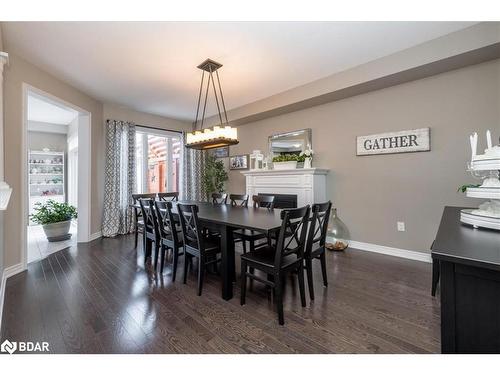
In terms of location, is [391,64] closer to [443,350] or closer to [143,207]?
[443,350]

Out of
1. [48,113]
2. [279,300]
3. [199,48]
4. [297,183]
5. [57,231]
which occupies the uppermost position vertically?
[48,113]

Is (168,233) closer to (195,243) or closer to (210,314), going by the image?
(195,243)

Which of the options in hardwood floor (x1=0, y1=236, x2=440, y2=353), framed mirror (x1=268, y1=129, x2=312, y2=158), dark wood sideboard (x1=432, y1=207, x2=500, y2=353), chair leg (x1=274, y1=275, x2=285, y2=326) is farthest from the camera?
framed mirror (x1=268, y1=129, x2=312, y2=158)

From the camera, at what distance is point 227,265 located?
6.83ft

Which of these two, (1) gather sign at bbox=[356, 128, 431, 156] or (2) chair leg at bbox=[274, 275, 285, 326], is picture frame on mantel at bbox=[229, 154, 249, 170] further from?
(2) chair leg at bbox=[274, 275, 285, 326]

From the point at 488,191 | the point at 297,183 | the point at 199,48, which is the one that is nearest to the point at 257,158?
the point at 297,183

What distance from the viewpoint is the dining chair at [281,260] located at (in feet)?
5.62

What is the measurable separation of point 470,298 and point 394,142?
9.31ft

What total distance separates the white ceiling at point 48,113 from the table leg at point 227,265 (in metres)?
4.40

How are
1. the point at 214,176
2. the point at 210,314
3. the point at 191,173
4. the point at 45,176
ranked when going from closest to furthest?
the point at 210,314
the point at 214,176
the point at 191,173
the point at 45,176

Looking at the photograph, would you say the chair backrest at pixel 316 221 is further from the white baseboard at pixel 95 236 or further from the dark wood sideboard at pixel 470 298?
the white baseboard at pixel 95 236

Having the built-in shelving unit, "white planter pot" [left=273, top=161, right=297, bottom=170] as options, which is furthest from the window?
the built-in shelving unit

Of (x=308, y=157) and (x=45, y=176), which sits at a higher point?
(x=308, y=157)

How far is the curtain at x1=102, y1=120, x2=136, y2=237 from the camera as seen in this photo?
4352 millimetres
